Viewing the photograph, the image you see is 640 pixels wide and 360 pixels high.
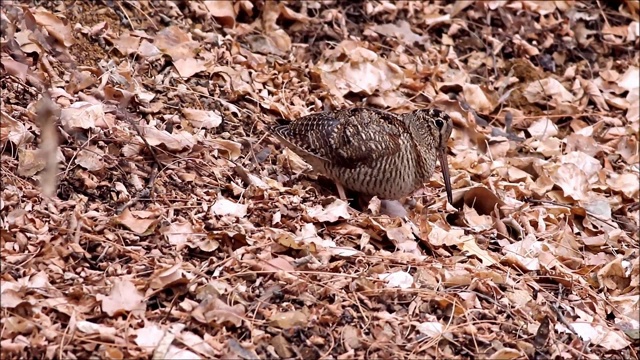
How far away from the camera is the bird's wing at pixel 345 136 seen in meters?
5.44

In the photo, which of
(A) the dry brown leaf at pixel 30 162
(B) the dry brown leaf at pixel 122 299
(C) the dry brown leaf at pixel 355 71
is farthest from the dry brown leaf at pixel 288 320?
(C) the dry brown leaf at pixel 355 71

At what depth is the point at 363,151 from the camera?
545 cm

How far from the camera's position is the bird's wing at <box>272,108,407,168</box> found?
544cm

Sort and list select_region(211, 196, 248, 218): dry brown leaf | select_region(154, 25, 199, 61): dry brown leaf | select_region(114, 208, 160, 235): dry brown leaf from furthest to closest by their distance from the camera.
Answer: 1. select_region(154, 25, 199, 61): dry brown leaf
2. select_region(211, 196, 248, 218): dry brown leaf
3. select_region(114, 208, 160, 235): dry brown leaf

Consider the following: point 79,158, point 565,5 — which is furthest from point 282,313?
point 565,5

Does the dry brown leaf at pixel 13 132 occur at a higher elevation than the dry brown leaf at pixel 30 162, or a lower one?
higher

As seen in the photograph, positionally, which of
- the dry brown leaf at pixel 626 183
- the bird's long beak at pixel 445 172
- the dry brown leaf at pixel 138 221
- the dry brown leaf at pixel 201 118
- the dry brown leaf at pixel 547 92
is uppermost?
the dry brown leaf at pixel 138 221

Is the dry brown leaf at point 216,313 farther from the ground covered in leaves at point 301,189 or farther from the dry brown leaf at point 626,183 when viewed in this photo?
the dry brown leaf at point 626,183

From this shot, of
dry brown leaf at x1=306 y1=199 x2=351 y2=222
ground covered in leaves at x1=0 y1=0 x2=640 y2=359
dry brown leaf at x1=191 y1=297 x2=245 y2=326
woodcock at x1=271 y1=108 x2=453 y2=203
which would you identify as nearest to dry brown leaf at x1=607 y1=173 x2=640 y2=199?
ground covered in leaves at x1=0 y1=0 x2=640 y2=359

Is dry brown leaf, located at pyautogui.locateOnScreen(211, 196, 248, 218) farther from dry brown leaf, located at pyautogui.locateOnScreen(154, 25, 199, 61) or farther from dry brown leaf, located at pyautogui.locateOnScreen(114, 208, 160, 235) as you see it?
dry brown leaf, located at pyautogui.locateOnScreen(154, 25, 199, 61)

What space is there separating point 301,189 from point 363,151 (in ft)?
1.35

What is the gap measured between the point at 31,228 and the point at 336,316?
1.42 m

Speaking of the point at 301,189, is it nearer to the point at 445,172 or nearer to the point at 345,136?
the point at 345,136

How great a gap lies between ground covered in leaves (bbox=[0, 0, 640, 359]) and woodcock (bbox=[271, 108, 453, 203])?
0.55 ft
